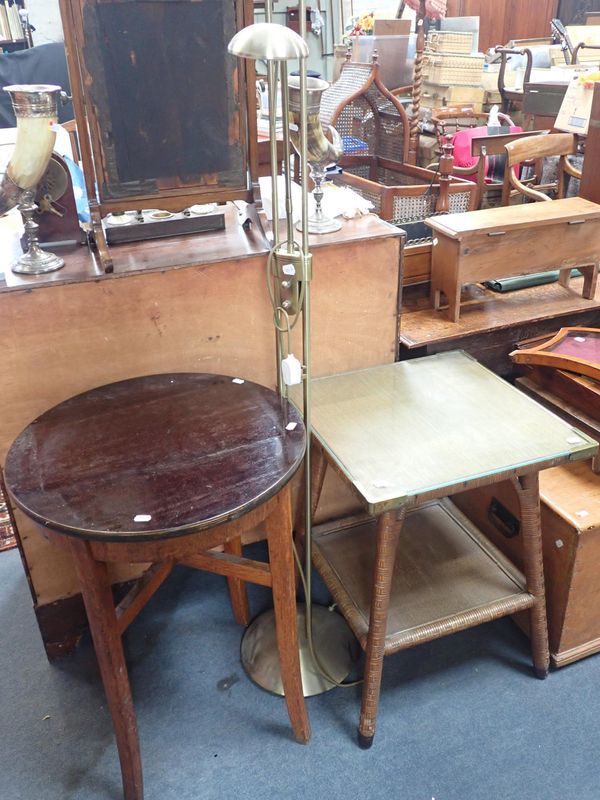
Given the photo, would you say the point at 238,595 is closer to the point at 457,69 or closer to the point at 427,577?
the point at 427,577

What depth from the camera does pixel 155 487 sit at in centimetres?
105

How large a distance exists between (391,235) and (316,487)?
64 centimetres

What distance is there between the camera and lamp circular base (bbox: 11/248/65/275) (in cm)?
133

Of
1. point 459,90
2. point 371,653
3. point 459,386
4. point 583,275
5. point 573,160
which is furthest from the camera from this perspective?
point 459,90

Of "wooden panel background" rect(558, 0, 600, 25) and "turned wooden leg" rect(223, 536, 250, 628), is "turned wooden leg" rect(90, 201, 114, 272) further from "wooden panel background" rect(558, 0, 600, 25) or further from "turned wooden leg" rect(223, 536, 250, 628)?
"wooden panel background" rect(558, 0, 600, 25)

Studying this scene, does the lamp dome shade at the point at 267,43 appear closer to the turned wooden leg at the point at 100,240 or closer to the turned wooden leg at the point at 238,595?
the turned wooden leg at the point at 100,240

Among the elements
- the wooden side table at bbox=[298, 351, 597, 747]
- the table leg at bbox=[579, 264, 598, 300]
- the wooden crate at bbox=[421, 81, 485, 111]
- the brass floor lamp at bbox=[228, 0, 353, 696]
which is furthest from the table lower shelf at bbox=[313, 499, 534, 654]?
the wooden crate at bbox=[421, 81, 485, 111]

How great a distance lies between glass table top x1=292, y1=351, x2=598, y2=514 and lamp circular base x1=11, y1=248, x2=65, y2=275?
0.59 metres

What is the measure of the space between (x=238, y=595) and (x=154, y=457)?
0.67m

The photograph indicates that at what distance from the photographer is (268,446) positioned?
3.75 feet

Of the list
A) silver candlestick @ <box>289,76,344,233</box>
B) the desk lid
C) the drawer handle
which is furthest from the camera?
the desk lid

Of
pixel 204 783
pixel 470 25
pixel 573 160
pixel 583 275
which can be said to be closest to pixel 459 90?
pixel 470 25

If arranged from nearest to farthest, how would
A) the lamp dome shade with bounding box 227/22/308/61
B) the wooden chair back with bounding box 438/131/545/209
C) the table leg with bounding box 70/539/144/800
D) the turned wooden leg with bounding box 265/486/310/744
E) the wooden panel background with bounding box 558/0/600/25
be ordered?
the lamp dome shade with bounding box 227/22/308/61
the table leg with bounding box 70/539/144/800
the turned wooden leg with bounding box 265/486/310/744
the wooden chair back with bounding box 438/131/545/209
the wooden panel background with bounding box 558/0/600/25

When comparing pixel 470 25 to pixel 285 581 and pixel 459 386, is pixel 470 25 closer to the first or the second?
pixel 459 386
